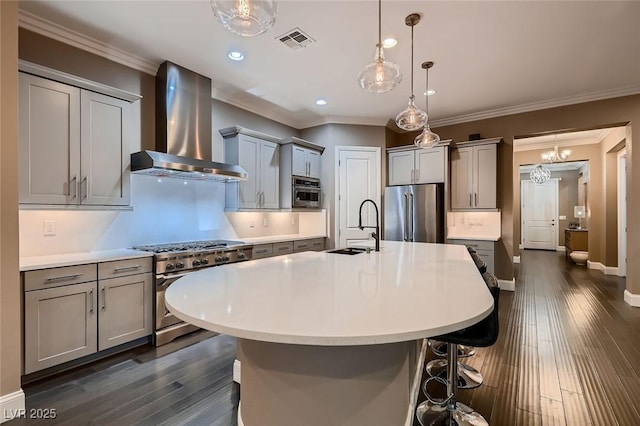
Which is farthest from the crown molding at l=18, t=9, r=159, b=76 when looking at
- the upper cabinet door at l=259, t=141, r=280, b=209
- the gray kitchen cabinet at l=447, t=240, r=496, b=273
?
the gray kitchen cabinet at l=447, t=240, r=496, b=273

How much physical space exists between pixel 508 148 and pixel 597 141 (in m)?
3.75

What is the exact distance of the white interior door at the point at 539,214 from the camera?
33.9 ft

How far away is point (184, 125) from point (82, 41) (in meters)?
1.09

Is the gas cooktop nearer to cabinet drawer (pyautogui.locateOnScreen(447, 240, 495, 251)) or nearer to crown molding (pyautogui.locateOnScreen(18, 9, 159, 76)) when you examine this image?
crown molding (pyautogui.locateOnScreen(18, 9, 159, 76))

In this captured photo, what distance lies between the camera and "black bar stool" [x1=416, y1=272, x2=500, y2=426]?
1629 millimetres

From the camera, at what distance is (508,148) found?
493 centimetres

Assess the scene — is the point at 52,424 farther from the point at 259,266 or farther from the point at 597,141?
the point at 597,141

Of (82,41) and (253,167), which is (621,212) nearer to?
(253,167)

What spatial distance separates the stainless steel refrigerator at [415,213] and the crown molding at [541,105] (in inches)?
50.2

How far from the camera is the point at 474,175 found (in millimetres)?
Result: 4992

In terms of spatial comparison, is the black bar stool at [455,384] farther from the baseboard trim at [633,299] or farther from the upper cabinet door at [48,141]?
the baseboard trim at [633,299]

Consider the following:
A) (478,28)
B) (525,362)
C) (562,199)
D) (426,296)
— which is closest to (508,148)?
(478,28)

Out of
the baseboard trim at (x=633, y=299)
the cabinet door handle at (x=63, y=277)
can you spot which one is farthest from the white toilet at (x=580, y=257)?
the cabinet door handle at (x=63, y=277)

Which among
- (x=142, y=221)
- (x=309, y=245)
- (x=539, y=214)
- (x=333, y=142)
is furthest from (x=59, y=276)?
(x=539, y=214)
